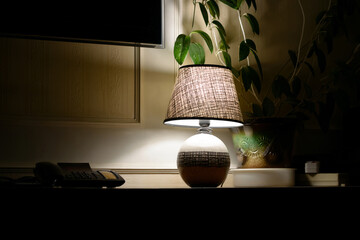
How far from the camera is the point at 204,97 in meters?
1.16

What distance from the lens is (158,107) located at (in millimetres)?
1415

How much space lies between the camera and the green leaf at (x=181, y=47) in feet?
4.38

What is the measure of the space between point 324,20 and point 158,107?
0.73 meters

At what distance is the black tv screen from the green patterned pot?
41 centimetres

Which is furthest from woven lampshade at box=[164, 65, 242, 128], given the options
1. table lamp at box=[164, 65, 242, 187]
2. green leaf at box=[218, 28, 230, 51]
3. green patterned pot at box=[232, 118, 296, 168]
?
green leaf at box=[218, 28, 230, 51]

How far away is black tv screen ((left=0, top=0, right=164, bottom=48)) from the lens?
4.06 ft

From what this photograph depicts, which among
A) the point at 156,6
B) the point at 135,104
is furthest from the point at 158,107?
the point at 156,6

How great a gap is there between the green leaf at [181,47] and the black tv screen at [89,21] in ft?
0.18

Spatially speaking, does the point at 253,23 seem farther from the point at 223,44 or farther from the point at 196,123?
the point at 196,123

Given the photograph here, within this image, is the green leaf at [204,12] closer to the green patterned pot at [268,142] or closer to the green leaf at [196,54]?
the green leaf at [196,54]

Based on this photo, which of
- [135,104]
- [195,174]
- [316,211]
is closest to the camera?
[316,211]

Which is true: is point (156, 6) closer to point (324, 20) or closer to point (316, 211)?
point (324, 20)

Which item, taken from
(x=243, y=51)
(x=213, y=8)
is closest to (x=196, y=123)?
(x=243, y=51)

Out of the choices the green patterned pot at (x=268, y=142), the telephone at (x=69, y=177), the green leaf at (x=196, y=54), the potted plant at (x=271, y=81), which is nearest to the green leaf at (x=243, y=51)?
the potted plant at (x=271, y=81)
